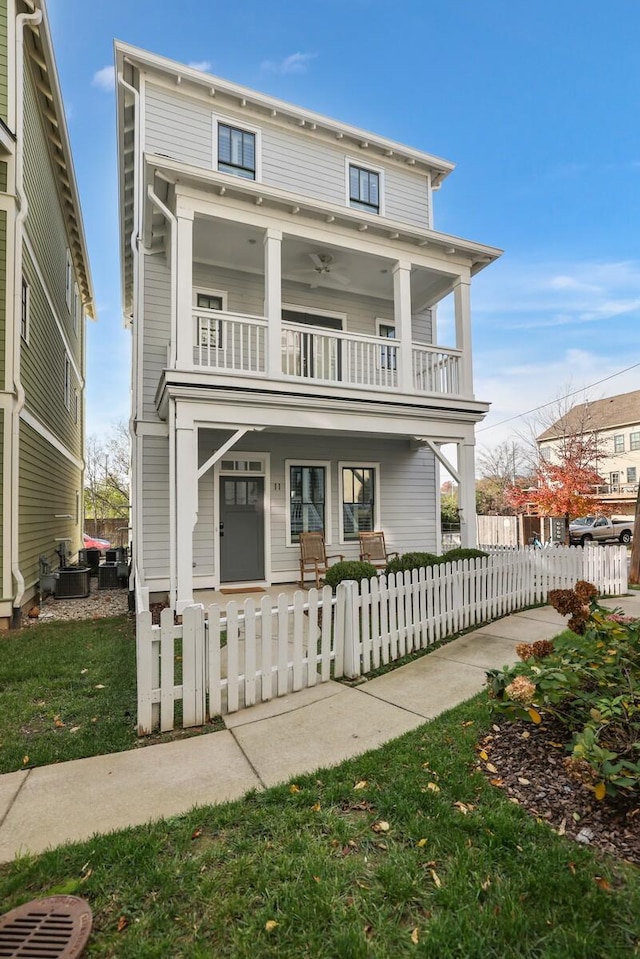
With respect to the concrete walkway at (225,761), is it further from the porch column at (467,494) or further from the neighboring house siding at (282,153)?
the neighboring house siding at (282,153)

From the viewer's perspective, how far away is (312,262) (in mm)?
9195

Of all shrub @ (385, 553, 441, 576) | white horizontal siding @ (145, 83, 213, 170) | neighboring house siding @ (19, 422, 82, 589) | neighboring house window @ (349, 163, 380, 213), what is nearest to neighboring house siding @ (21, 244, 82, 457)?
neighboring house siding @ (19, 422, 82, 589)

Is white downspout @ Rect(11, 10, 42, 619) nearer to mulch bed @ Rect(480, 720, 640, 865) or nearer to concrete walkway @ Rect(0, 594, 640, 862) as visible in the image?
concrete walkway @ Rect(0, 594, 640, 862)

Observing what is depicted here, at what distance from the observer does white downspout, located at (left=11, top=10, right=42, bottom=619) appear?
6859mm

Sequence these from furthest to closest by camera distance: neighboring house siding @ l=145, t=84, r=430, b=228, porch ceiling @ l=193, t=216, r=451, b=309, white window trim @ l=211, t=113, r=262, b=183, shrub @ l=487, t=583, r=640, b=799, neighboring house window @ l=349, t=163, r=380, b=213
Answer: neighboring house window @ l=349, t=163, r=380, b=213 < white window trim @ l=211, t=113, r=262, b=183 < neighboring house siding @ l=145, t=84, r=430, b=228 < porch ceiling @ l=193, t=216, r=451, b=309 < shrub @ l=487, t=583, r=640, b=799

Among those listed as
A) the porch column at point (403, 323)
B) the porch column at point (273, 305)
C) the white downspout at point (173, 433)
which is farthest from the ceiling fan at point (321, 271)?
the white downspout at point (173, 433)

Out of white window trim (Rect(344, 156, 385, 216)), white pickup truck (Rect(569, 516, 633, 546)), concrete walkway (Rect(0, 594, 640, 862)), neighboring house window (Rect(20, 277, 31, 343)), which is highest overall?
white window trim (Rect(344, 156, 385, 216))

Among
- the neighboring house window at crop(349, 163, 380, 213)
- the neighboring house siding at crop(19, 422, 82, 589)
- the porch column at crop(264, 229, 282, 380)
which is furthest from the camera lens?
the neighboring house window at crop(349, 163, 380, 213)

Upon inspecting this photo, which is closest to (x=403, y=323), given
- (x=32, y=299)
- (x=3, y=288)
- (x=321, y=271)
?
(x=321, y=271)

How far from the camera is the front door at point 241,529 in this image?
30.1 feet

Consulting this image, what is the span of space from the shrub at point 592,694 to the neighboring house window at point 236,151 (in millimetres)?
9910

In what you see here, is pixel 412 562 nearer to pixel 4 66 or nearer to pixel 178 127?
pixel 178 127

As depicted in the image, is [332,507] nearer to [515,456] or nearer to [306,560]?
[306,560]

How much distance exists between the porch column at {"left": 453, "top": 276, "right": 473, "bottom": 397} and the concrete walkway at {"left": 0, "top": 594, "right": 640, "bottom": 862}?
5853 mm
